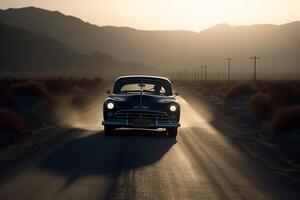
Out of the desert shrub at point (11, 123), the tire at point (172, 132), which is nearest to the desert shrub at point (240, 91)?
the desert shrub at point (11, 123)

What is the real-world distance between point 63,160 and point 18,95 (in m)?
33.7

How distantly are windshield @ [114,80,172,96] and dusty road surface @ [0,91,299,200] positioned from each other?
215 cm

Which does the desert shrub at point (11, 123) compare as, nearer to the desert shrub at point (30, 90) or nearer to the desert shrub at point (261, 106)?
the desert shrub at point (261, 106)

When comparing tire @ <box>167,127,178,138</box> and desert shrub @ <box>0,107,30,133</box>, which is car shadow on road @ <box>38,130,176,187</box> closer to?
tire @ <box>167,127,178,138</box>

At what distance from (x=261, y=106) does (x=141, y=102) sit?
44.1 ft

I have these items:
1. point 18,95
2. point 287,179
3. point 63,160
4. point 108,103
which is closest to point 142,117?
point 108,103

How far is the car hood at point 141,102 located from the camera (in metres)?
20.1

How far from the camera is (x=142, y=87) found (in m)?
21.9

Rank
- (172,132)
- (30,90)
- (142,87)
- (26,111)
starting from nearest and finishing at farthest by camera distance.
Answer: (172,132), (142,87), (26,111), (30,90)

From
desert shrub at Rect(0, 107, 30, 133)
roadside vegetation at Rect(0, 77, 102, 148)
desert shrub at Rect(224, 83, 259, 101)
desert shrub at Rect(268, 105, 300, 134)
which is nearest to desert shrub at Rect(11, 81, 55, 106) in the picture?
roadside vegetation at Rect(0, 77, 102, 148)

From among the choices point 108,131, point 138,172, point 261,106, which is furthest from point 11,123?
point 261,106

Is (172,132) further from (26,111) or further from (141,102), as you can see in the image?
(26,111)

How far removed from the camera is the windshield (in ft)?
71.4

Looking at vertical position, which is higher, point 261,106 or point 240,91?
point 261,106
